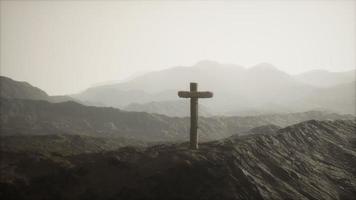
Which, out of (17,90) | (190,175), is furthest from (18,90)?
(190,175)

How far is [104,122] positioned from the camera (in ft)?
175

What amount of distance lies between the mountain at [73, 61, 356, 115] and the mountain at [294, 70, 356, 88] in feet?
8.61

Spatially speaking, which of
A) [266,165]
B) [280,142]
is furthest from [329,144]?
[266,165]

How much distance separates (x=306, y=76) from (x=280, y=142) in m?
179

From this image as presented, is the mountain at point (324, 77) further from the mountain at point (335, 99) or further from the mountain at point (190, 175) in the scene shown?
the mountain at point (190, 175)

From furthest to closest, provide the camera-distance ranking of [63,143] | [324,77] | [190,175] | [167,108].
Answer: [324,77] < [167,108] < [63,143] < [190,175]

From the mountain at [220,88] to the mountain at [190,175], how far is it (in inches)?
3827

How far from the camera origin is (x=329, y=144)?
19.7 meters

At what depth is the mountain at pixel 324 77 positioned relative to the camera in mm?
159125

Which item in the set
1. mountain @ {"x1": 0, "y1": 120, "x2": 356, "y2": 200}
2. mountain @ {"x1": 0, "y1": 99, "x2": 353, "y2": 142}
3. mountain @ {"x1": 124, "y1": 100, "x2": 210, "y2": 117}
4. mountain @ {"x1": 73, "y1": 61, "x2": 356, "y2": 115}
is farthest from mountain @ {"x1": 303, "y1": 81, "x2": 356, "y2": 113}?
mountain @ {"x1": 0, "y1": 120, "x2": 356, "y2": 200}

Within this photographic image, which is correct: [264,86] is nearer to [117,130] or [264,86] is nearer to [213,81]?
[213,81]

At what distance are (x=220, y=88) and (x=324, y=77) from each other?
60.9 metres

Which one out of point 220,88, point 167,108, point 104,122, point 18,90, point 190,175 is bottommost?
point 167,108

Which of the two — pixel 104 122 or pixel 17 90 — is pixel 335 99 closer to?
pixel 104 122
